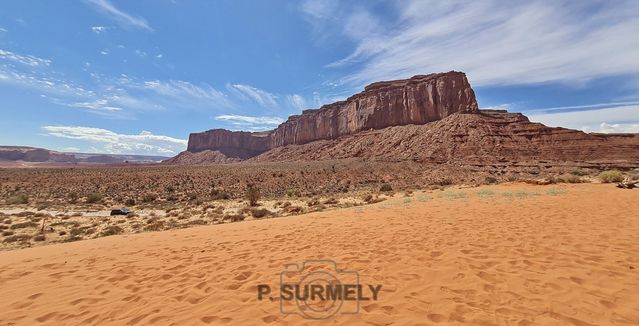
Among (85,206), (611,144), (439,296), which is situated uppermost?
(611,144)

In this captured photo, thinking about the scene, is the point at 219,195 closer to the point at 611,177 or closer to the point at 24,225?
the point at 24,225

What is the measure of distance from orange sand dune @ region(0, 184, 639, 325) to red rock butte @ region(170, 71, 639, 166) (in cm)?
4628

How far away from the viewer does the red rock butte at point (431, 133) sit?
50781 millimetres

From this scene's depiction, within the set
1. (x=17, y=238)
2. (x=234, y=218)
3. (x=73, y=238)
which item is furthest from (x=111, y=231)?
(x=234, y=218)

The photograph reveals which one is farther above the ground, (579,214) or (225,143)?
(225,143)

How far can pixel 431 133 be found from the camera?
65.8 metres

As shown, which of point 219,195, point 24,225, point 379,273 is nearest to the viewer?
point 379,273

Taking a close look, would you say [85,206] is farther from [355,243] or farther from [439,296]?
[439,296]

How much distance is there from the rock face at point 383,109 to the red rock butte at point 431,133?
0.79 feet

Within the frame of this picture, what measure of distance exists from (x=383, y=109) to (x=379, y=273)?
310 ft

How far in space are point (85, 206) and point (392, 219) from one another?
2204cm

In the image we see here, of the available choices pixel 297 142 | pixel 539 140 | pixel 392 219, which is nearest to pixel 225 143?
pixel 297 142

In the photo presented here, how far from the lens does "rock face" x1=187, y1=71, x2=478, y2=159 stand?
260 feet

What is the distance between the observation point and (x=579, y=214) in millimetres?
9266
